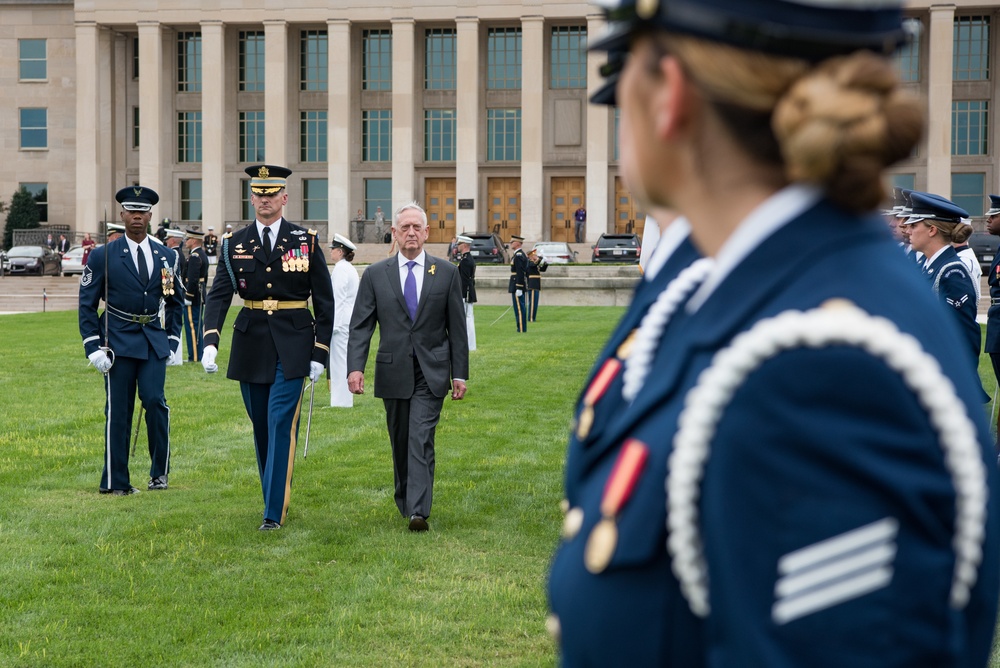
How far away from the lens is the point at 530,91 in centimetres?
6344

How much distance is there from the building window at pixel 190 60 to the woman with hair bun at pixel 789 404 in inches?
2737

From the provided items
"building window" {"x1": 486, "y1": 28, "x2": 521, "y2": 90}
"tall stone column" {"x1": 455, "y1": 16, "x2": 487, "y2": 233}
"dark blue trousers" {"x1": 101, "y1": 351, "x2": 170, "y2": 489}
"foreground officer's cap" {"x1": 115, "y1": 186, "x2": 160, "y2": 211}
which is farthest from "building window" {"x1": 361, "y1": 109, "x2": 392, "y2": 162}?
"dark blue trousers" {"x1": 101, "y1": 351, "x2": 170, "y2": 489}

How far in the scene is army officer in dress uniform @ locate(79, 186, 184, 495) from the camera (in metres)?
9.48

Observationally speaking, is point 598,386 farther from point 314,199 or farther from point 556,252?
point 314,199

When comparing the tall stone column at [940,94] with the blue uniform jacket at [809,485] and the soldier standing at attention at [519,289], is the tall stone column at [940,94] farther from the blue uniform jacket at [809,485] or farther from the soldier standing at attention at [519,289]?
the blue uniform jacket at [809,485]

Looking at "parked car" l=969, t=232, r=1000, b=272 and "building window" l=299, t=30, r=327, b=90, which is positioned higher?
"building window" l=299, t=30, r=327, b=90

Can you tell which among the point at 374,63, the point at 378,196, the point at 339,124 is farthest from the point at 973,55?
the point at 339,124

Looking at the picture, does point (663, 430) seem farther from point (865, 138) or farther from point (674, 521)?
point (865, 138)

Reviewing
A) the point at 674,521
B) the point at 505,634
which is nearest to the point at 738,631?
the point at 674,521

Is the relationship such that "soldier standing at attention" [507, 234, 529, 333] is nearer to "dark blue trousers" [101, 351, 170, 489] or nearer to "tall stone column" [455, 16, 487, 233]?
"dark blue trousers" [101, 351, 170, 489]

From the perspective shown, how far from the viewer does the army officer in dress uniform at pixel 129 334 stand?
948 cm

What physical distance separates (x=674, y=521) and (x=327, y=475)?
8.89m

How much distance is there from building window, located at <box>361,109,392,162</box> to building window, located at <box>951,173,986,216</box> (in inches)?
1172

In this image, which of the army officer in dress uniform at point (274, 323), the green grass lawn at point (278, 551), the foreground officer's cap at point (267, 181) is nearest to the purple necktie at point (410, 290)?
the army officer in dress uniform at point (274, 323)
